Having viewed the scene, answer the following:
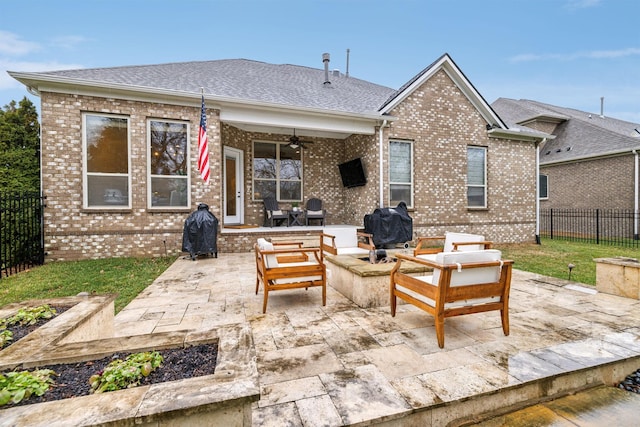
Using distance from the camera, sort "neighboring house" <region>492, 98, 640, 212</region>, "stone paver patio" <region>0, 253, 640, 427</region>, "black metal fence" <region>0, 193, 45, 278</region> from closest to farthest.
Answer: "stone paver patio" <region>0, 253, 640, 427</region>
"black metal fence" <region>0, 193, 45, 278</region>
"neighboring house" <region>492, 98, 640, 212</region>

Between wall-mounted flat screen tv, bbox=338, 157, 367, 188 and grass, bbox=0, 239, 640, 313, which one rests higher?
wall-mounted flat screen tv, bbox=338, 157, 367, 188

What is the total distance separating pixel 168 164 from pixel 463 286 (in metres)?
6.84

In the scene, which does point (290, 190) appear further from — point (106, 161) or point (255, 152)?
point (106, 161)

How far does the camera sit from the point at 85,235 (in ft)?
20.5

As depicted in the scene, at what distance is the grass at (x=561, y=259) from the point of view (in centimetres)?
520

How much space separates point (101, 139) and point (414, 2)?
14.1m

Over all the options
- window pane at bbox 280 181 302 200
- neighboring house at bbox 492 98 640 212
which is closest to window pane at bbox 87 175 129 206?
window pane at bbox 280 181 302 200

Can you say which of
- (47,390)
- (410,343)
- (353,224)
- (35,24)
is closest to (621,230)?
(353,224)

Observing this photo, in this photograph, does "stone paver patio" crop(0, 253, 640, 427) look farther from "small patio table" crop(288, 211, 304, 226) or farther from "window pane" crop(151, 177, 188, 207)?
"small patio table" crop(288, 211, 304, 226)

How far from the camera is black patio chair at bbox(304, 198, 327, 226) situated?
9.27 m

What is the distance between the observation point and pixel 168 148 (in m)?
6.85

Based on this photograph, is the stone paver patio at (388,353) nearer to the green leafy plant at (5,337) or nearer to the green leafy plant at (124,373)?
the green leafy plant at (124,373)

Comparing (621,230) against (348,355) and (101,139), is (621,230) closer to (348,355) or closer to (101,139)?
(348,355)

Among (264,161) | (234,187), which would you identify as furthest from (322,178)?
(234,187)
